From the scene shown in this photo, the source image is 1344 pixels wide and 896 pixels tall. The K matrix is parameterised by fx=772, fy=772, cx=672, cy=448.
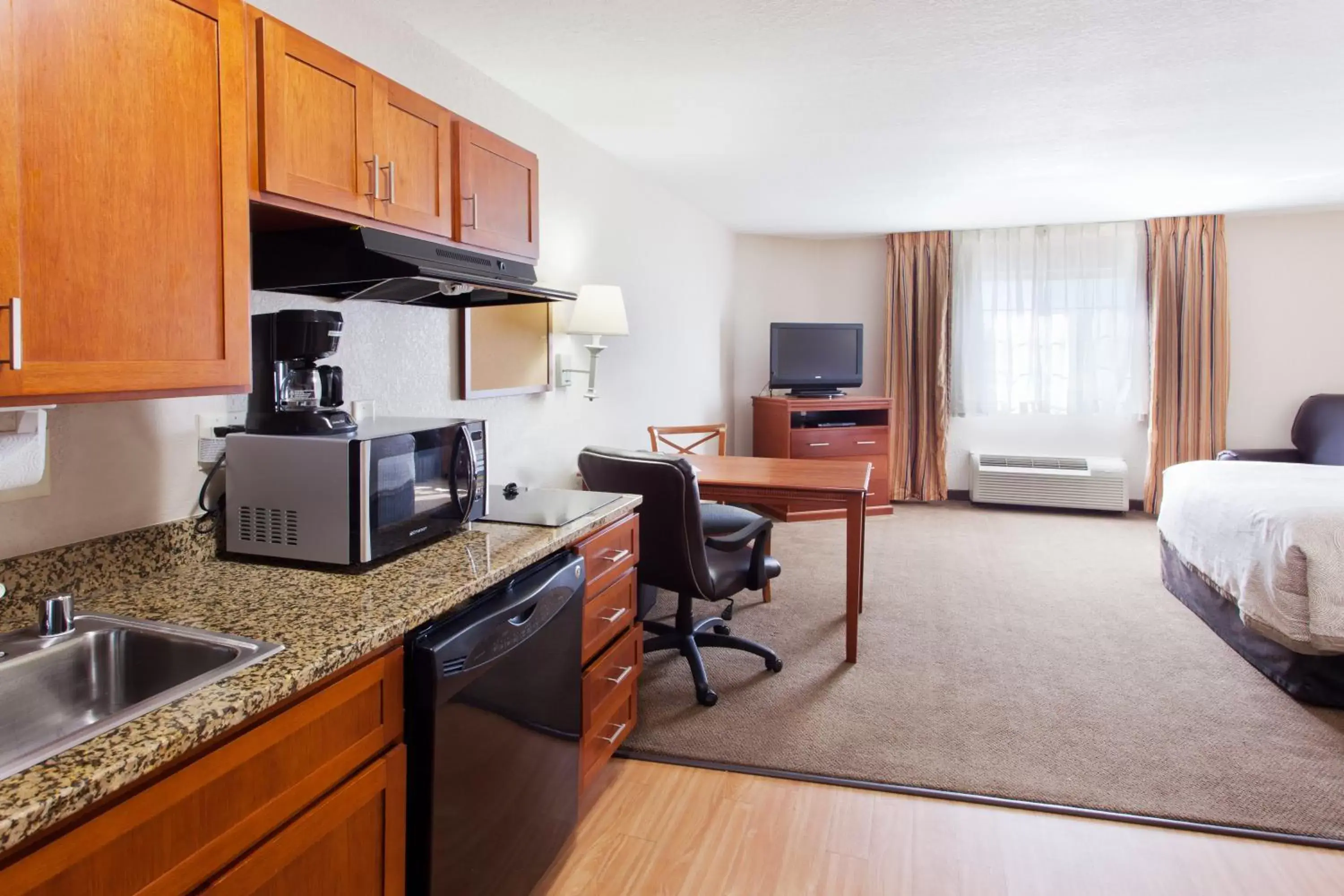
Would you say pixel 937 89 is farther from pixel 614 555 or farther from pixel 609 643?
pixel 609 643

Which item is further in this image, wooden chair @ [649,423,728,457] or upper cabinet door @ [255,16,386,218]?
wooden chair @ [649,423,728,457]

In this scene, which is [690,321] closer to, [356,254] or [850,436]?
[850,436]

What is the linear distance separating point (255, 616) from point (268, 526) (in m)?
0.37

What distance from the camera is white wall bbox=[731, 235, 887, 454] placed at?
650 cm

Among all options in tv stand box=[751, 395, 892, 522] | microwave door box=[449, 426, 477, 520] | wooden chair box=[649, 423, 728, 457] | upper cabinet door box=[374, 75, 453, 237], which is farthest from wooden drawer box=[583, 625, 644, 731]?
tv stand box=[751, 395, 892, 522]

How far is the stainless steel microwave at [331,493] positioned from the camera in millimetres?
1495

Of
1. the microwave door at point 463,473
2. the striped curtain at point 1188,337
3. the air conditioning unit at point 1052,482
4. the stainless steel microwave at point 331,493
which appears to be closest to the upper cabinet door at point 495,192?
the microwave door at point 463,473

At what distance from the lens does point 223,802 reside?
938mm

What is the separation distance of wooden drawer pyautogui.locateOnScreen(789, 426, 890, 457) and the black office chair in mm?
2908

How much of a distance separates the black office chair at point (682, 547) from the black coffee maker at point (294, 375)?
104cm

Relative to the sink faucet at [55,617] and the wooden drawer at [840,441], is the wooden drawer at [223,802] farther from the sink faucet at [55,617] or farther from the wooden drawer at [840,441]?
the wooden drawer at [840,441]

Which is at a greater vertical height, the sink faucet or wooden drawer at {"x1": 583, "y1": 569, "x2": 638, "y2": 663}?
the sink faucet

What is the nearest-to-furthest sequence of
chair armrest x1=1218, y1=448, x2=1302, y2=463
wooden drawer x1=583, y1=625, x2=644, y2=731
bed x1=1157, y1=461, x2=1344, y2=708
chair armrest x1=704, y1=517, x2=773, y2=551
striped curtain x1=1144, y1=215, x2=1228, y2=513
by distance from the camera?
wooden drawer x1=583, y1=625, x2=644, y2=731
bed x1=1157, y1=461, x2=1344, y2=708
chair armrest x1=704, y1=517, x2=773, y2=551
chair armrest x1=1218, y1=448, x2=1302, y2=463
striped curtain x1=1144, y1=215, x2=1228, y2=513

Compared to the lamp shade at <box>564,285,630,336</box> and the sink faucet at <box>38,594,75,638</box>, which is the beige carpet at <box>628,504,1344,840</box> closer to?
the lamp shade at <box>564,285,630,336</box>
